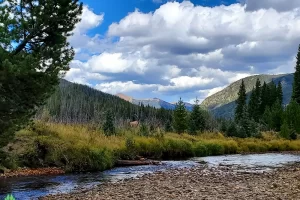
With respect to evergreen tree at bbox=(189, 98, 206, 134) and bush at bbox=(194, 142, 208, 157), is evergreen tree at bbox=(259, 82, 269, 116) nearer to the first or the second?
evergreen tree at bbox=(189, 98, 206, 134)

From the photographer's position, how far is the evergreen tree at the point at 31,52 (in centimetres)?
1426

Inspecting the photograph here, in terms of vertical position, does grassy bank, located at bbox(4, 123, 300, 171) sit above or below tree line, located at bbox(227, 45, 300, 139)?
below

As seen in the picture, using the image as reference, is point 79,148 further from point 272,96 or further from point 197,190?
point 272,96

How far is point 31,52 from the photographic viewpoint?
15.3 m

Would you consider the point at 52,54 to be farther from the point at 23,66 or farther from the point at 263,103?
the point at 263,103

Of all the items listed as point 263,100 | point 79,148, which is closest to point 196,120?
point 79,148

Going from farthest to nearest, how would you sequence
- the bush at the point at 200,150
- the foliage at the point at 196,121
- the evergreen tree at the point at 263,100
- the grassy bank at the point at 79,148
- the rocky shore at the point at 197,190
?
the evergreen tree at the point at 263,100
the foliage at the point at 196,121
the bush at the point at 200,150
the grassy bank at the point at 79,148
the rocky shore at the point at 197,190

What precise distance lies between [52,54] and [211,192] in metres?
8.31

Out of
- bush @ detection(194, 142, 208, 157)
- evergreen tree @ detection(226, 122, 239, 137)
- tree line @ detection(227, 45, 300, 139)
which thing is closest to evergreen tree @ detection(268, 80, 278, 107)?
tree line @ detection(227, 45, 300, 139)

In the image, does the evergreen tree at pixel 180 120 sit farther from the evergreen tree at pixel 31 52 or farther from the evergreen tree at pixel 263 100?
the evergreen tree at pixel 263 100

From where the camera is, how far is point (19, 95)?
15.0 m

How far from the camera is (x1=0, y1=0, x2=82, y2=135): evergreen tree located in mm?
14258

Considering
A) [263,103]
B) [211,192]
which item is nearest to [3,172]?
[211,192]

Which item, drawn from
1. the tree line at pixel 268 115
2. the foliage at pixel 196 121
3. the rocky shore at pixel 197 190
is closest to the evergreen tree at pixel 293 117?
the tree line at pixel 268 115
